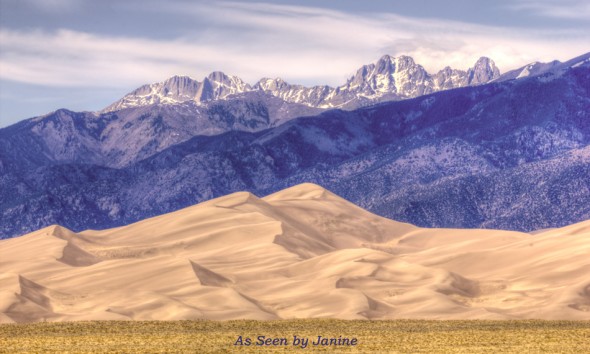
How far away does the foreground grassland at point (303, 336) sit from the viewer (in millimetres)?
55688

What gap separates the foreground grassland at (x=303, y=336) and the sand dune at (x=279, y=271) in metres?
15.5

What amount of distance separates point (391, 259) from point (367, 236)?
60.1m

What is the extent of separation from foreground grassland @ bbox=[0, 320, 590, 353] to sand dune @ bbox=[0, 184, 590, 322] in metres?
15.5

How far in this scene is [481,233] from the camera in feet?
620

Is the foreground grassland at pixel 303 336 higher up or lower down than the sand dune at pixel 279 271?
higher up

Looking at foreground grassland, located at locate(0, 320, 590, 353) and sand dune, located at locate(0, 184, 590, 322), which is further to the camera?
sand dune, located at locate(0, 184, 590, 322)

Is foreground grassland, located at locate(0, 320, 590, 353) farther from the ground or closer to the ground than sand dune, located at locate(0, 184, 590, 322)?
farther from the ground

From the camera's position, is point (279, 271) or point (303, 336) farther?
point (279, 271)

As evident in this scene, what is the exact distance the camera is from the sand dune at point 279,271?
99.9 meters

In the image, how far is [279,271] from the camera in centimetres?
13312

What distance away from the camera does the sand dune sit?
328 ft

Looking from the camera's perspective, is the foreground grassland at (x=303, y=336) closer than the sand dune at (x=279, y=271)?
Yes

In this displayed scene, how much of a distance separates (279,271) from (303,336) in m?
67.1

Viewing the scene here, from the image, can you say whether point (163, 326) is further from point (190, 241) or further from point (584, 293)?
point (190, 241)
